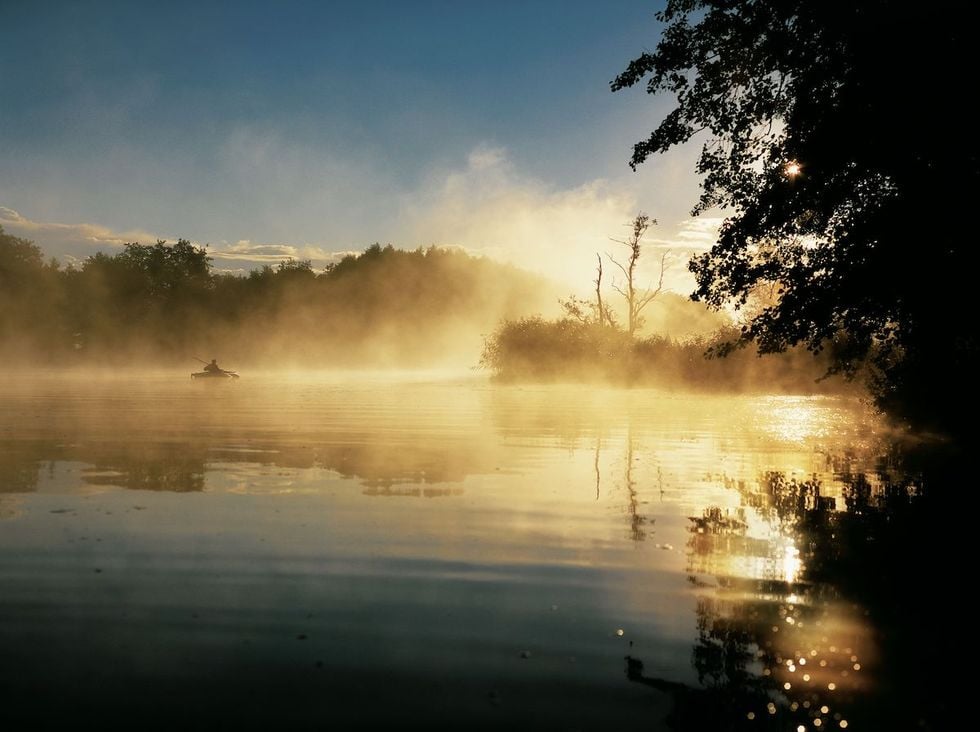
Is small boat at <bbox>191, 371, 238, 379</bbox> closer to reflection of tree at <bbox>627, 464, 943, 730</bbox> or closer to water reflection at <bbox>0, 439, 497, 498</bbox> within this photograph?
water reflection at <bbox>0, 439, 497, 498</bbox>

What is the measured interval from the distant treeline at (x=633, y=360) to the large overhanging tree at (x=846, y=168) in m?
26.2

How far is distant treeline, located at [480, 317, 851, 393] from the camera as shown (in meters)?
46.1

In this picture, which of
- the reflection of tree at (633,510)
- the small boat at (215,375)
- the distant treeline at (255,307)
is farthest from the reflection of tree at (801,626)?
the distant treeline at (255,307)

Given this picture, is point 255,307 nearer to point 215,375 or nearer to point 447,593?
point 215,375

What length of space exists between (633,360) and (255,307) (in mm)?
75793

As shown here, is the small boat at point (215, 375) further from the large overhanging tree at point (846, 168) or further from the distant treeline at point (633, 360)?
the large overhanging tree at point (846, 168)

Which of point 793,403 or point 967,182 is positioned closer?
point 967,182

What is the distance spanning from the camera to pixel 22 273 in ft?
324

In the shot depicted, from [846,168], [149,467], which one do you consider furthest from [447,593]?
[846,168]

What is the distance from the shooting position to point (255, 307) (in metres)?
116

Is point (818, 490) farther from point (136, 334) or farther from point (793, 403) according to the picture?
point (136, 334)

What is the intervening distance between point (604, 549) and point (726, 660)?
2.83m

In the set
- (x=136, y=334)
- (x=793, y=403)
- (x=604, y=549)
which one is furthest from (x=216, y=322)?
(x=604, y=549)

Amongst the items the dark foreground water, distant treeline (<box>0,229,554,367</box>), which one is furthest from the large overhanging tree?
distant treeline (<box>0,229,554,367</box>)
